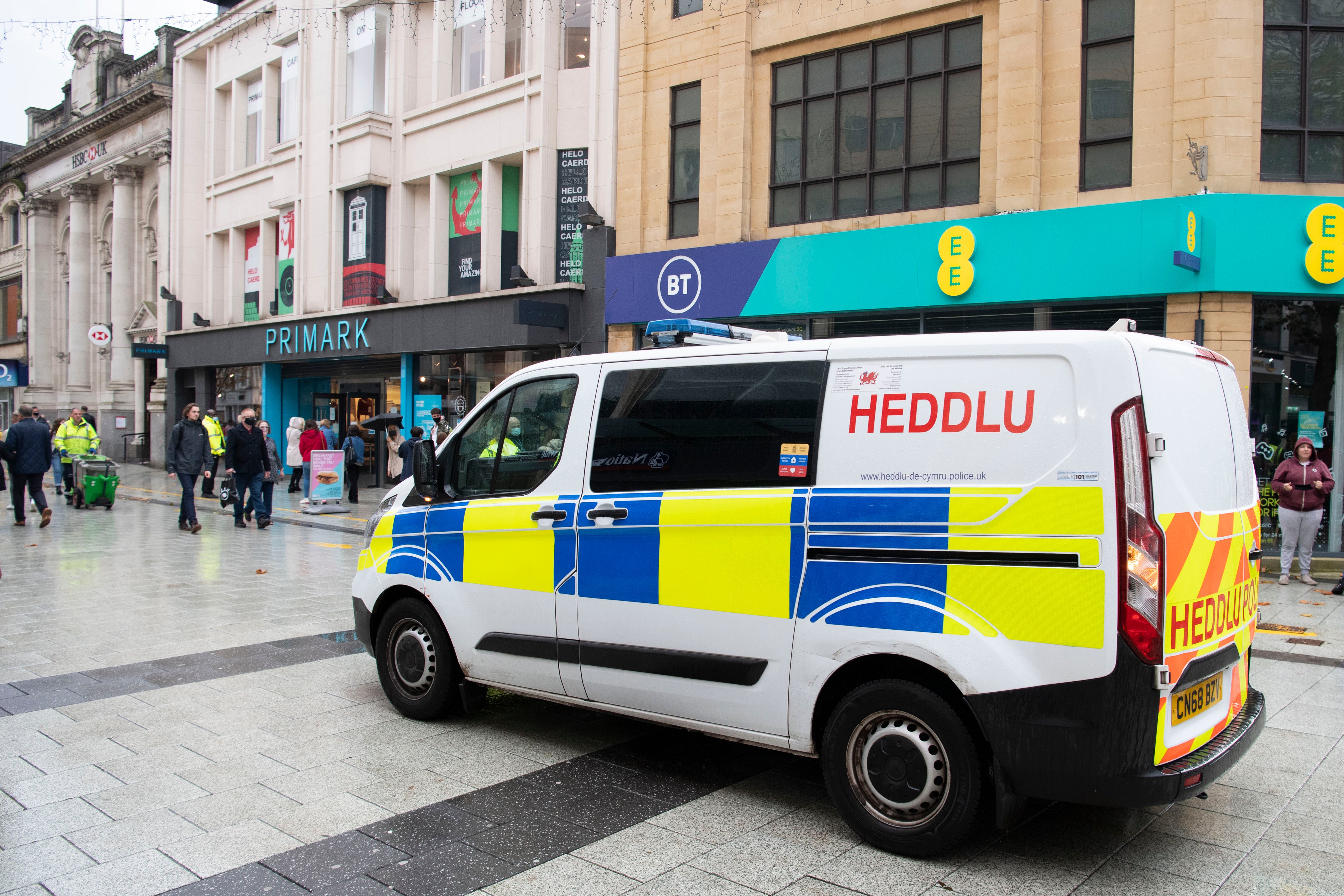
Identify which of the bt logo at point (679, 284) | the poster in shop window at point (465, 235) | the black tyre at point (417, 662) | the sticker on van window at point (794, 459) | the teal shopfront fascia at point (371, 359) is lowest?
the black tyre at point (417, 662)

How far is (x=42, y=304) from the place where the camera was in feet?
133

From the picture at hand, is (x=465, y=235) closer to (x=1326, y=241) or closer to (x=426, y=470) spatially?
(x=1326, y=241)

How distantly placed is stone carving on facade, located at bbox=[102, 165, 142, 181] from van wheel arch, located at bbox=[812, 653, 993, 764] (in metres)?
36.5

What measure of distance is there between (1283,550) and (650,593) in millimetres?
9578

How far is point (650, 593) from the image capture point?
446 centimetres

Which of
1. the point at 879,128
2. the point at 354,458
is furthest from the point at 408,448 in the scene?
the point at 879,128

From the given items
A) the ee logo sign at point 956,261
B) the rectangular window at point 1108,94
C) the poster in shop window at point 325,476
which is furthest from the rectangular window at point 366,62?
the rectangular window at point 1108,94

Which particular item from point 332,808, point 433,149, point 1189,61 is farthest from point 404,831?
point 433,149

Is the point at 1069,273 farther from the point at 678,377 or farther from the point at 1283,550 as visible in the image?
A: the point at 678,377

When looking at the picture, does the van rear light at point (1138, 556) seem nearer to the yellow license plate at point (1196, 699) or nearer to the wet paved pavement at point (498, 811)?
the yellow license plate at point (1196, 699)

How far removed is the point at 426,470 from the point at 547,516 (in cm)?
89

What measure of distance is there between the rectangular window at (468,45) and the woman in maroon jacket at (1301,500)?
52.7 feet

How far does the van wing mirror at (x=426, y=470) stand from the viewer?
5.28 meters

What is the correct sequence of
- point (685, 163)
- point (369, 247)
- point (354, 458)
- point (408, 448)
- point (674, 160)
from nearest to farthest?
point (408, 448), point (685, 163), point (674, 160), point (354, 458), point (369, 247)
